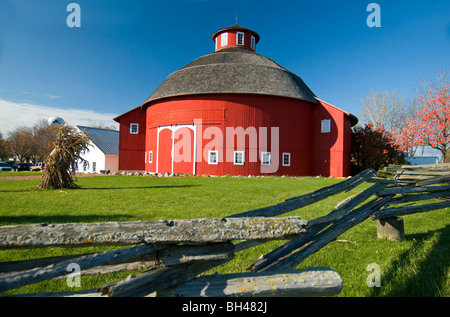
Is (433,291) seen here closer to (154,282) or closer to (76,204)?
(154,282)

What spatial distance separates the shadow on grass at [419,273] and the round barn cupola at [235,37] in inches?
1225

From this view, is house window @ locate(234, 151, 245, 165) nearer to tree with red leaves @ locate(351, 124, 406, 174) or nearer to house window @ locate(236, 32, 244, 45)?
tree with red leaves @ locate(351, 124, 406, 174)

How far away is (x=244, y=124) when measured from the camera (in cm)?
2408

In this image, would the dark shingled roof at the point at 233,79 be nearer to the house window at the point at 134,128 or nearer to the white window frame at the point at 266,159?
the house window at the point at 134,128

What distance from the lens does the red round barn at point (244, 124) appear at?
2411 centimetres

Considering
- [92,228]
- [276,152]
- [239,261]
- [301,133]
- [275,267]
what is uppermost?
→ [301,133]

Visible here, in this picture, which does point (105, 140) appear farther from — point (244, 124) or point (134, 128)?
point (244, 124)

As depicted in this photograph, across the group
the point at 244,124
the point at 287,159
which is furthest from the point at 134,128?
the point at 287,159

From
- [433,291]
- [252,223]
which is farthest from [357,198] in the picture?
[252,223]

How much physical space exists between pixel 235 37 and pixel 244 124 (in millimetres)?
13486

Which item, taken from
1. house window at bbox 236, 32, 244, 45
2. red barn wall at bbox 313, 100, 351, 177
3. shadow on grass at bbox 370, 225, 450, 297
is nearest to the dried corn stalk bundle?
shadow on grass at bbox 370, 225, 450, 297

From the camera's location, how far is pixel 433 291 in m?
3.06

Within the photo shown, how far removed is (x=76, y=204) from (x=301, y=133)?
2080 cm

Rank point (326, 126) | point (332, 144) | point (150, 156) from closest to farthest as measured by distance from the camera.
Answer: point (332, 144), point (326, 126), point (150, 156)
